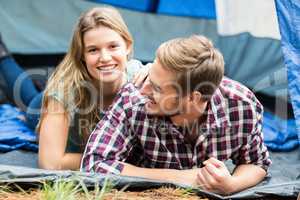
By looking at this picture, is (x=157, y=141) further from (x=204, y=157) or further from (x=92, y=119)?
(x=92, y=119)

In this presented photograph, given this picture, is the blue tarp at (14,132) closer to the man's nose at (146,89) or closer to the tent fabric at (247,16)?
the man's nose at (146,89)

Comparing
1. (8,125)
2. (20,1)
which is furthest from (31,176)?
(20,1)

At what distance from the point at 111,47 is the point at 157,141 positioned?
461mm

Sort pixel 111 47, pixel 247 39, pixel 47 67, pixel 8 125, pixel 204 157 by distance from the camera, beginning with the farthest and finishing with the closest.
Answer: pixel 47 67 → pixel 247 39 → pixel 8 125 → pixel 111 47 → pixel 204 157

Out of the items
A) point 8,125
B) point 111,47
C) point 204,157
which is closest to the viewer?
point 204,157

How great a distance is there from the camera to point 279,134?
2.95 metres

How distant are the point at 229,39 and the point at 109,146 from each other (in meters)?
1.51

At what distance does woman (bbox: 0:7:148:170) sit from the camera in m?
2.31

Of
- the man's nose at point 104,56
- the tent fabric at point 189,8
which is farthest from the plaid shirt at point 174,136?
the tent fabric at point 189,8

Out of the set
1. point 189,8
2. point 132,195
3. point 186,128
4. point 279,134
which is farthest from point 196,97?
point 189,8

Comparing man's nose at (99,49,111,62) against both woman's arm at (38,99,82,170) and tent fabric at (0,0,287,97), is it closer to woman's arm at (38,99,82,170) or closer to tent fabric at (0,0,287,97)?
woman's arm at (38,99,82,170)

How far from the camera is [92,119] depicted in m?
2.39

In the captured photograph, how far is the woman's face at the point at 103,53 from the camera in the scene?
2.34 metres

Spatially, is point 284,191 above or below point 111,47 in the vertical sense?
below
